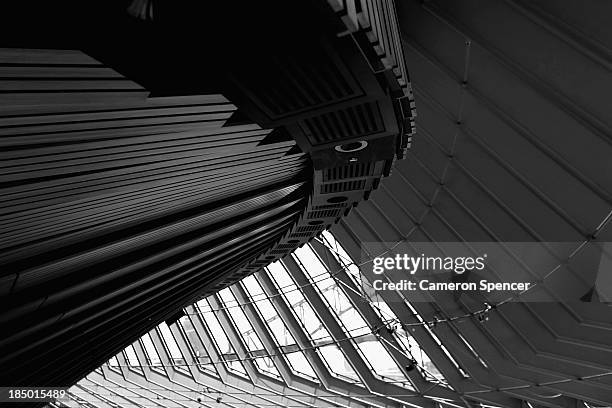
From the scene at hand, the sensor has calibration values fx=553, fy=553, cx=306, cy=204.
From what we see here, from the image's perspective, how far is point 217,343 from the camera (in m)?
31.5

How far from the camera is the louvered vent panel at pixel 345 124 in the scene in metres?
7.06

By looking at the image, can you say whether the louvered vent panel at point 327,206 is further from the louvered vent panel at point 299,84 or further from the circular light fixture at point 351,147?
the louvered vent panel at point 299,84

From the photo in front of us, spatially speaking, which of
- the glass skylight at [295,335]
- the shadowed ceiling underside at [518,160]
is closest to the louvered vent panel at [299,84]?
the shadowed ceiling underside at [518,160]

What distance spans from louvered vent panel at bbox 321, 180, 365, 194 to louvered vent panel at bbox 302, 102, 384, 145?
3030 millimetres

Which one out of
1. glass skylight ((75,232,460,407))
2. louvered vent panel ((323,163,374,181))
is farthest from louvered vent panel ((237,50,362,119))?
glass skylight ((75,232,460,407))

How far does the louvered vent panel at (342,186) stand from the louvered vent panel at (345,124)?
3030 mm

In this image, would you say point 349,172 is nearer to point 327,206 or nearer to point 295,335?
point 327,206

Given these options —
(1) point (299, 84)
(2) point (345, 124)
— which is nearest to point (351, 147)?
(2) point (345, 124)

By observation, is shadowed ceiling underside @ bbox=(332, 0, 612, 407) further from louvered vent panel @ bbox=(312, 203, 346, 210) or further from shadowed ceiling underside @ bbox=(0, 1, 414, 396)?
louvered vent panel @ bbox=(312, 203, 346, 210)

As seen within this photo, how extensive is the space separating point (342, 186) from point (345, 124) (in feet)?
12.5

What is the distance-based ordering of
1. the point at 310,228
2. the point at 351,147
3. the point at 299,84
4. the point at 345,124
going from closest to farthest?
the point at 299,84 → the point at 345,124 → the point at 351,147 → the point at 310,228

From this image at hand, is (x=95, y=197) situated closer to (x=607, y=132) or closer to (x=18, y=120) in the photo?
(x=18, y=120)

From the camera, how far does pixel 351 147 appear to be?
8.62 meters

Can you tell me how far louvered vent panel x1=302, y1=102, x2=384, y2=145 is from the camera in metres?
7.06
